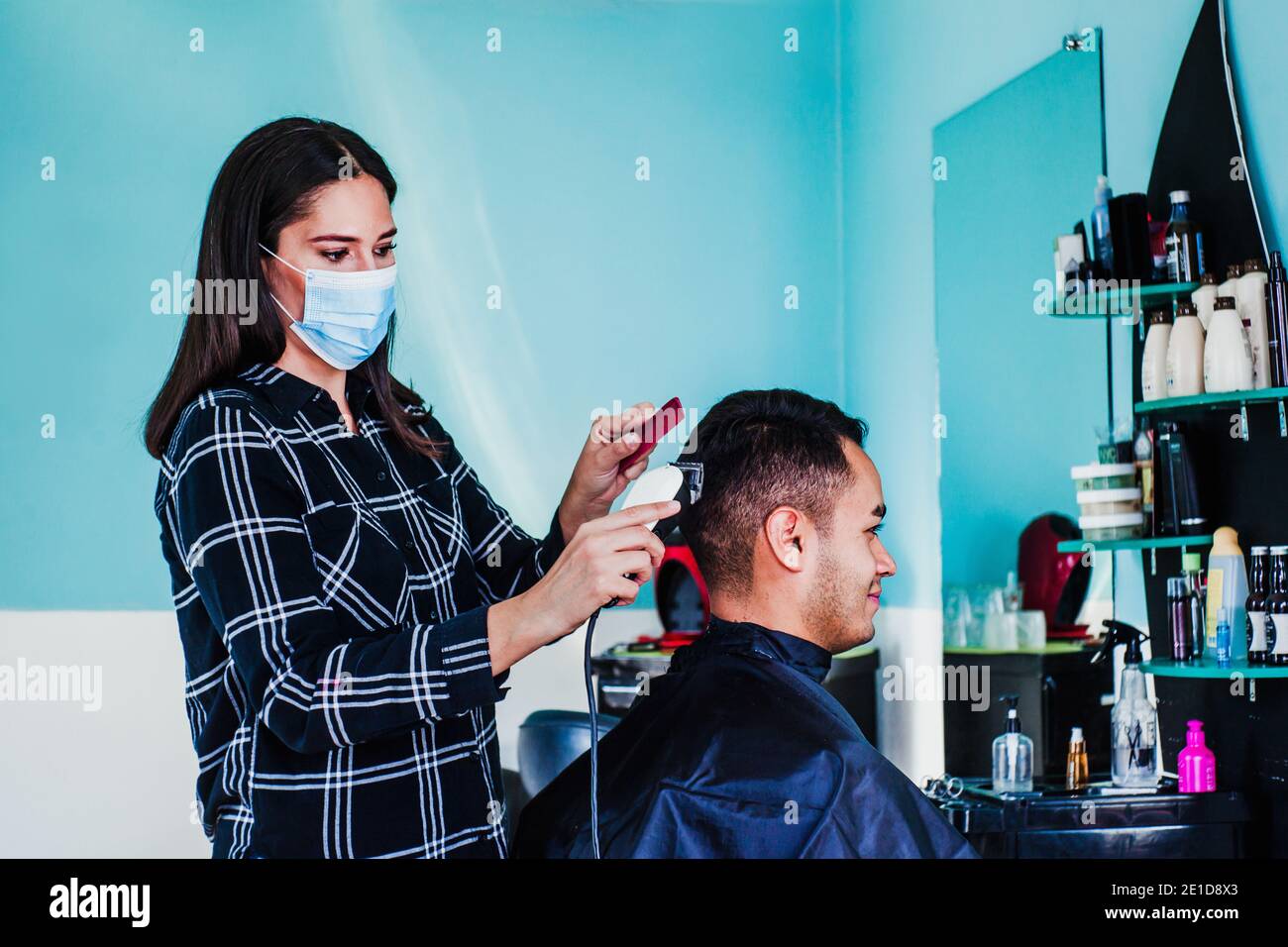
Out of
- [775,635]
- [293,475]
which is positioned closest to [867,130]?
[775,635]

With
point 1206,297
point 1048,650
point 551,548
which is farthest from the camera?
point 1048,650

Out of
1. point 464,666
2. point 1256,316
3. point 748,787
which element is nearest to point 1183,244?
point 1256,316

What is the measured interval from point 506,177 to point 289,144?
9.38ft

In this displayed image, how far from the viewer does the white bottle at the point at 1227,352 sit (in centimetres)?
231

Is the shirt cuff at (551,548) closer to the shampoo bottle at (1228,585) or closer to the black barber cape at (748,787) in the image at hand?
the black barber cape at (748,787)

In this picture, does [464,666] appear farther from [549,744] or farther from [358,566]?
[549,744]

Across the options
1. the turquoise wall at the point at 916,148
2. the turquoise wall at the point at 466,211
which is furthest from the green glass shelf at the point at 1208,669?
the turquoise wall at the point at 466,211

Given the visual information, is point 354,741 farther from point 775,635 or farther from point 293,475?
point 775,635

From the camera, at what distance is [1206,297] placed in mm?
2438

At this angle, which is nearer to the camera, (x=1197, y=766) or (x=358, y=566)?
(x=358, y=566)

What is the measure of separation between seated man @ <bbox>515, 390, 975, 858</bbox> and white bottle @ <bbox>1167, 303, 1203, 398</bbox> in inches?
39.5

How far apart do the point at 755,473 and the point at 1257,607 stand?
119 cm

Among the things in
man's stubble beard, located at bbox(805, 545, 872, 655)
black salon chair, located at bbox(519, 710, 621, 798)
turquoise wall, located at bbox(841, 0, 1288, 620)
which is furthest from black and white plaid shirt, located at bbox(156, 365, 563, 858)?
turquoise wall, located at bbox(841, 0, 1288, 620)

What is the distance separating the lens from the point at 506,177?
4.33m
